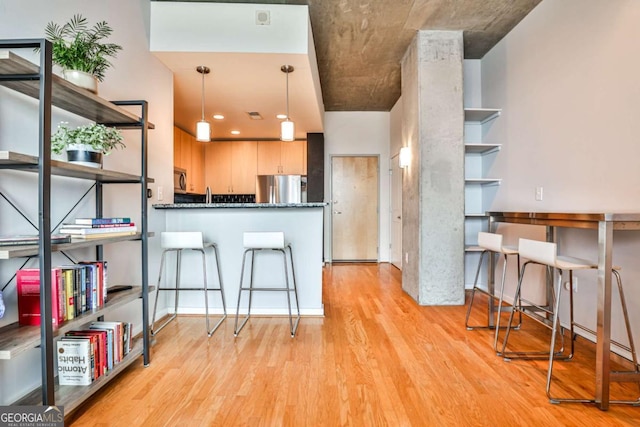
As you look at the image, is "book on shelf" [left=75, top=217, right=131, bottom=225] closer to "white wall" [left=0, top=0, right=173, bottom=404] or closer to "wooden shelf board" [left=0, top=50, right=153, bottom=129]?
"white wall" [left=0, top=0, right=173, bottom=404]

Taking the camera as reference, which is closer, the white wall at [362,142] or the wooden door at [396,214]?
the wooden door at [396,214]

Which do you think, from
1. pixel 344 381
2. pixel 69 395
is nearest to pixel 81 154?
pixel 69 395

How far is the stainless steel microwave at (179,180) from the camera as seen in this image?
5.11 metres

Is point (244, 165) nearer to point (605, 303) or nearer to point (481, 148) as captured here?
point (481, 148)

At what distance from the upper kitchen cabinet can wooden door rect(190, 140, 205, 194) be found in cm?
113

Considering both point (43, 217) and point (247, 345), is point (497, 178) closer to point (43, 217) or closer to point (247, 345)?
point (247, 345)

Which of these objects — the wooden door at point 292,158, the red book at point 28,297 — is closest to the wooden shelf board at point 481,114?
the wooden door at point 292,158

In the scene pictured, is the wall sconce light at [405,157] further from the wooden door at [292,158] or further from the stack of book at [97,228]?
the stack of book at [97,228]

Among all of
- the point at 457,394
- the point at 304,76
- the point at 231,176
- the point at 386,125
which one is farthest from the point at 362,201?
the point at 457,394

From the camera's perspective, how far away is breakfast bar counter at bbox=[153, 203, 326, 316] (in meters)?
3.12

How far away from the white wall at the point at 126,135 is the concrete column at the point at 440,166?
2630 millimetres

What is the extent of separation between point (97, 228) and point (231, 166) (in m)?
4.75

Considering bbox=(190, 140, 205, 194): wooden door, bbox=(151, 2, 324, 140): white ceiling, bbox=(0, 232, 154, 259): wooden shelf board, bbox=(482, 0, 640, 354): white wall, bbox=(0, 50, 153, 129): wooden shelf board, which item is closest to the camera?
bbox=(0, 232, 154, 259): wooden shelf board

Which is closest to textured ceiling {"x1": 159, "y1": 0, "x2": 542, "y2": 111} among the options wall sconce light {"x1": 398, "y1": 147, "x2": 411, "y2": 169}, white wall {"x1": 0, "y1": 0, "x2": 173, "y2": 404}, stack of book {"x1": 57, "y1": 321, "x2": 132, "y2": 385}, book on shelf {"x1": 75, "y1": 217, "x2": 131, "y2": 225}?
white wall {"x1": 0, "y1": 0, "x2": 173, "y2": 404}
